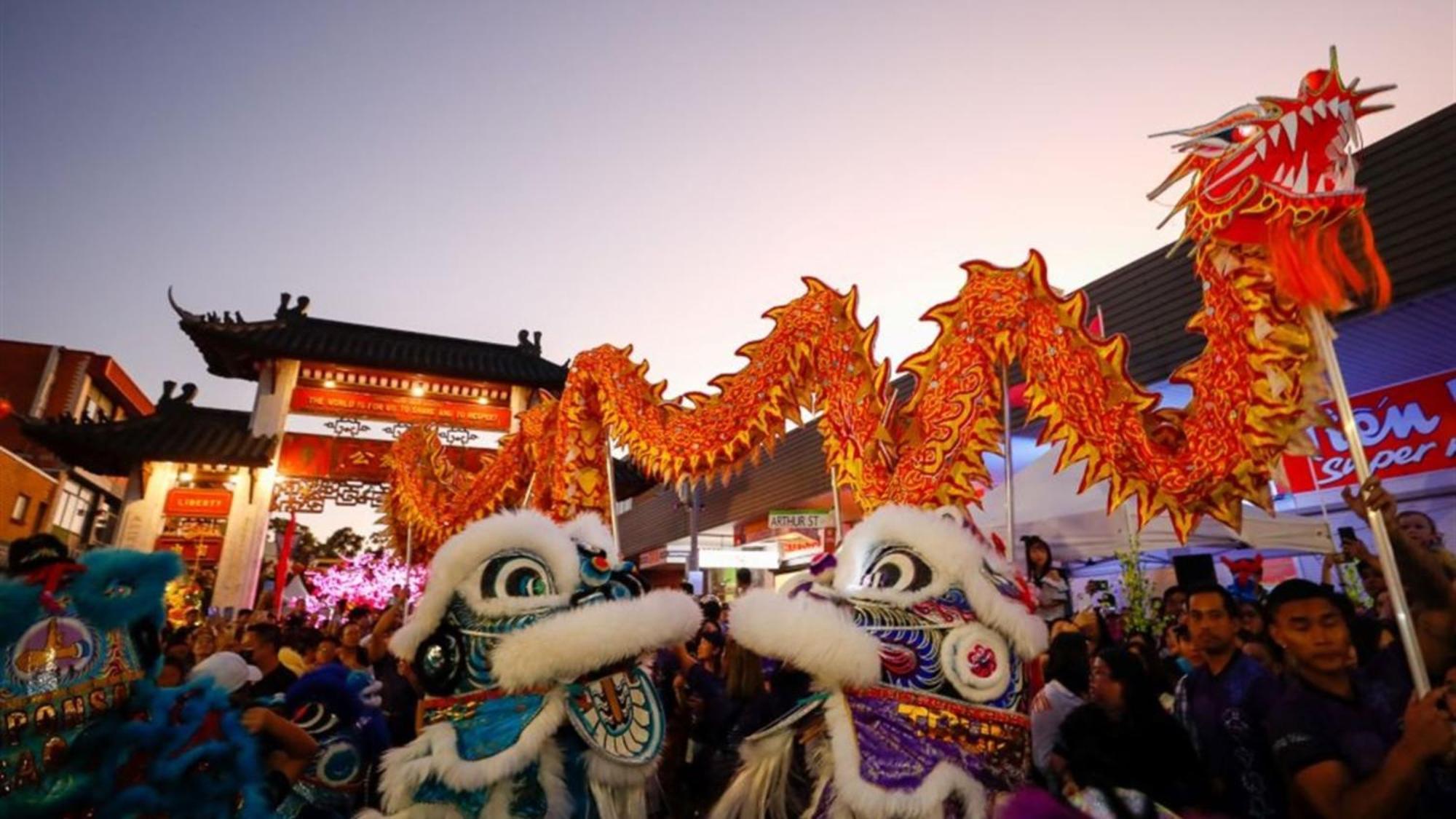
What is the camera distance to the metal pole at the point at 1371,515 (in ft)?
6.34

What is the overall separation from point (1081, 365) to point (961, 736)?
1.62 m

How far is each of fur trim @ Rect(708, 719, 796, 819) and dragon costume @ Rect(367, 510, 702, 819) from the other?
0.35 meters

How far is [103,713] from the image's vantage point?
1928 millimetres

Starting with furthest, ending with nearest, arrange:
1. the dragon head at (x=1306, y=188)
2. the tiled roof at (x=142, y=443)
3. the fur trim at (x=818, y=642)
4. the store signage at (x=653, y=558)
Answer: the store signage at (x=653, y=558) < the tiled roof at (x=142, y=443) < the dragon head at (x=1306, y=188) < the fur trim at (x=818, y=642)

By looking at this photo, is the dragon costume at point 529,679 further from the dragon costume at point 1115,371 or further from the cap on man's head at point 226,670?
the dragon costume at point 1115,371

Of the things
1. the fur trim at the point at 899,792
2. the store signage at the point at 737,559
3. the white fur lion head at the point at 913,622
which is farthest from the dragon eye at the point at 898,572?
the store signage at the point at 737,559

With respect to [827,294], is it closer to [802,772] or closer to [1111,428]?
[1111,428]

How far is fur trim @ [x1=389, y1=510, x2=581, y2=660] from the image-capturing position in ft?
6.74

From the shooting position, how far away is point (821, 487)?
507 inches

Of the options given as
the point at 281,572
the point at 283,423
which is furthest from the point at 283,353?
the point at 281,572

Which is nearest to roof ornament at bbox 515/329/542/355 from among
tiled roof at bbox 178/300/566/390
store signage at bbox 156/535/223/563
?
tiled roof at bbox 178/300/566/390

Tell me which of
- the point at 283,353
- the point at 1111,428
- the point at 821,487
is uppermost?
the point at 283,353

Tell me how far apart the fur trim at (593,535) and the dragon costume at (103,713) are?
1066 mm

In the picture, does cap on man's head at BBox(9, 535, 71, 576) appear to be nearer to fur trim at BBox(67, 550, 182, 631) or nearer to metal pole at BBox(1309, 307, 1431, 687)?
fur trim at BBox(67, 550, 182, 631)
